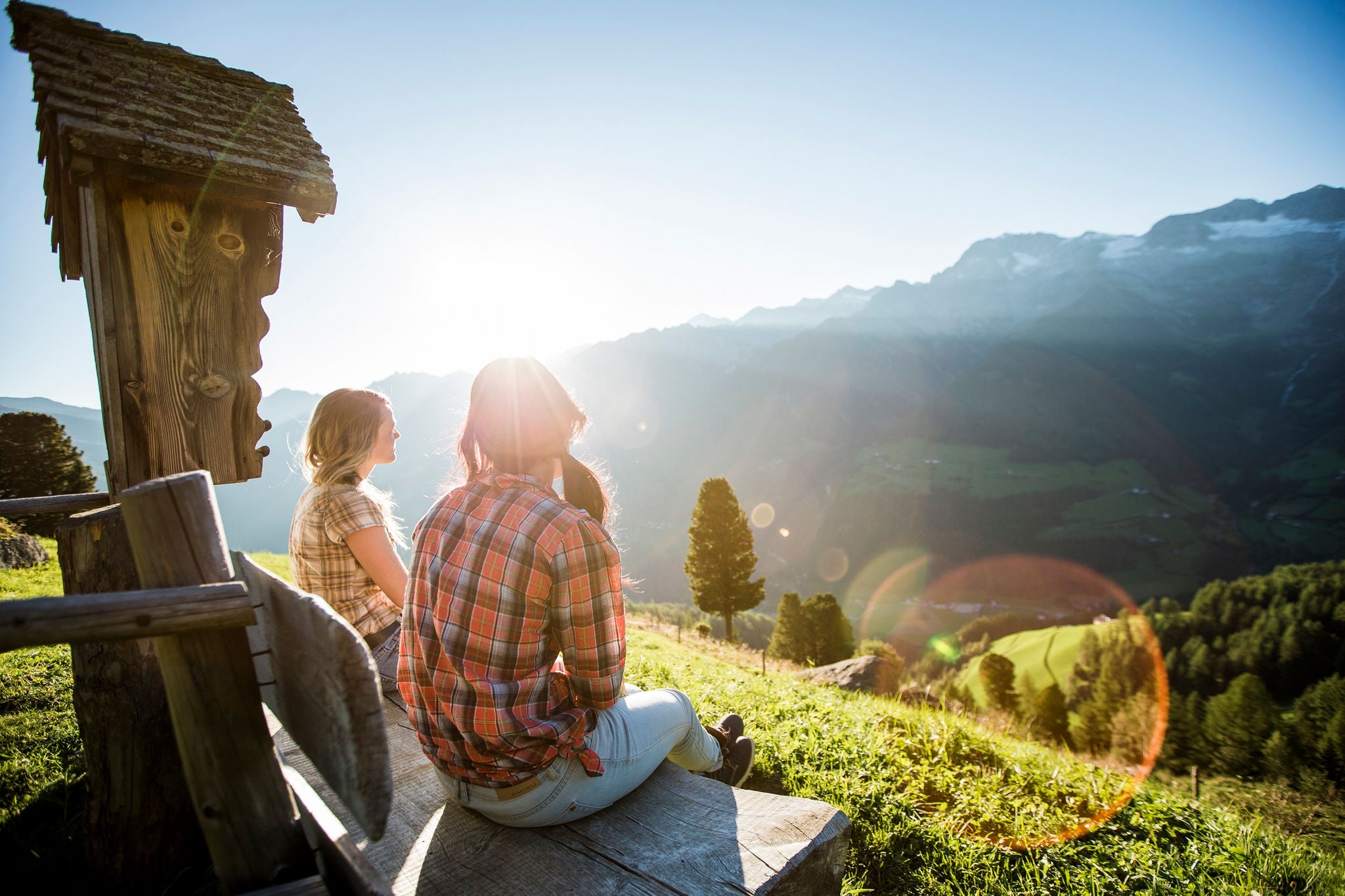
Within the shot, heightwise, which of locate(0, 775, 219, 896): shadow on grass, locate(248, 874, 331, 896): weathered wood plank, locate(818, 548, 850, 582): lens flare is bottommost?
locate(818, 548, 850, 582): lens flare

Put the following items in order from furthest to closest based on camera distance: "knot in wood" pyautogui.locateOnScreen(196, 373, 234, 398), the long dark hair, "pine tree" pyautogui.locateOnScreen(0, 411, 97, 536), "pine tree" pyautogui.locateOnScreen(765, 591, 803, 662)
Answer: "pine tree" pyautogui.locateOnScreen(765, 591, 803, 662)
"pine tree" pyautogui.locateOnScreen(0, 411, 97, 536)
"knot in wood" pyautogui.locateOnScreen(196, 373, 234, 398)
the long dark hair

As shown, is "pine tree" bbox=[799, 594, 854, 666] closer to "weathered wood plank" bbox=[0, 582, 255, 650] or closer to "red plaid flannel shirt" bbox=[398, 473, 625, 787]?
"red plaid flannel shirt" bbox=[398, 473, 625, 787]

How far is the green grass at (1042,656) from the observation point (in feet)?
184

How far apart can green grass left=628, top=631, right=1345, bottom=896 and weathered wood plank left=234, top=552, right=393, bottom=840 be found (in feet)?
9.79

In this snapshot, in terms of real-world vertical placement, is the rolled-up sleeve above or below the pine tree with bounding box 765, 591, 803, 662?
above

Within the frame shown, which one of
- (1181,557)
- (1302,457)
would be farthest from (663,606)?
(1302,457)

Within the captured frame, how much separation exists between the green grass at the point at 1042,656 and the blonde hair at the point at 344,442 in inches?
2201

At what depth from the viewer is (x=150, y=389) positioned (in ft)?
9.00

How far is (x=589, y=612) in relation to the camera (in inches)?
88.2

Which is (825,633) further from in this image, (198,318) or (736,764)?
(198,318)

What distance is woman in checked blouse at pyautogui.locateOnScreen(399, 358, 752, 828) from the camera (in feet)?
7.06

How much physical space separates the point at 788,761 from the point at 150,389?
469cm

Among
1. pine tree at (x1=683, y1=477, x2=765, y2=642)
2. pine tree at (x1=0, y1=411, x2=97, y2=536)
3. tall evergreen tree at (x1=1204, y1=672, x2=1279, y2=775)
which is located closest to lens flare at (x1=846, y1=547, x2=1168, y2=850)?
tall evergreen tree at (x1=1204, y1=672, x2=1279, y2=775)

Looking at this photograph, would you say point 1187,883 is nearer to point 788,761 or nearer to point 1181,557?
point 788,761
